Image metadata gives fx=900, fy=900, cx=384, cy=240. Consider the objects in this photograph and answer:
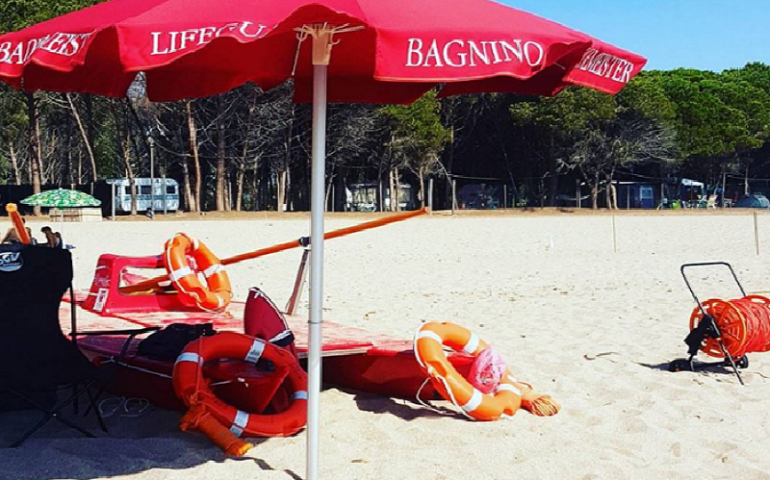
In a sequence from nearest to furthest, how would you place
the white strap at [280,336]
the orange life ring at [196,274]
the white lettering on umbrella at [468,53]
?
the white lettering on umbrella at [468,53], the white strap at [280,336], the orange life ring at [196,274]

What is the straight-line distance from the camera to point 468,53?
3.31m

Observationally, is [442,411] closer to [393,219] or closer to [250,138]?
[393,219]

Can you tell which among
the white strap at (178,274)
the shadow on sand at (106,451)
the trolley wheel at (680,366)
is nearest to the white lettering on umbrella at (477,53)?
the shadow on sand at (106,451)

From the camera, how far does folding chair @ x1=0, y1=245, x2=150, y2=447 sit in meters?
4.27

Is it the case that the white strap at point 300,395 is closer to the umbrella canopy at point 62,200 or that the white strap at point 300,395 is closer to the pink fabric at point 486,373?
the pink fabric at point 486,373

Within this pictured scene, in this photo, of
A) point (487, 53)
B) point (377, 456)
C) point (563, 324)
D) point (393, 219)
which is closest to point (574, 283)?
point (563, 324)

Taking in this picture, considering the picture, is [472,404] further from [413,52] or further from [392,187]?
[392,187]

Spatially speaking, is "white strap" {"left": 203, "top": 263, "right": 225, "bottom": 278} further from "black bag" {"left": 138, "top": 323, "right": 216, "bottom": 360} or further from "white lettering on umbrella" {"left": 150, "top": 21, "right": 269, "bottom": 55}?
"white lettering on umbrella" {"left": 150, "top": 21, "right": 269, "bottom": 55}

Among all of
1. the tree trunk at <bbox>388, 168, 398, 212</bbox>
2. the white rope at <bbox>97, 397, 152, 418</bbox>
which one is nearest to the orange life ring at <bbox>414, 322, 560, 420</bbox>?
the white rope at <bbox>97, 397, 152, 418</bbox>

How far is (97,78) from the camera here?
4879 mm

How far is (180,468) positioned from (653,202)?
65.0 meters

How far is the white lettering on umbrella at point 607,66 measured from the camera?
411cm

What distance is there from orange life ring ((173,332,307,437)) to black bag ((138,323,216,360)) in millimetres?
387

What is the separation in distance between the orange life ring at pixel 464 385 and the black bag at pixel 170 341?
125cm
